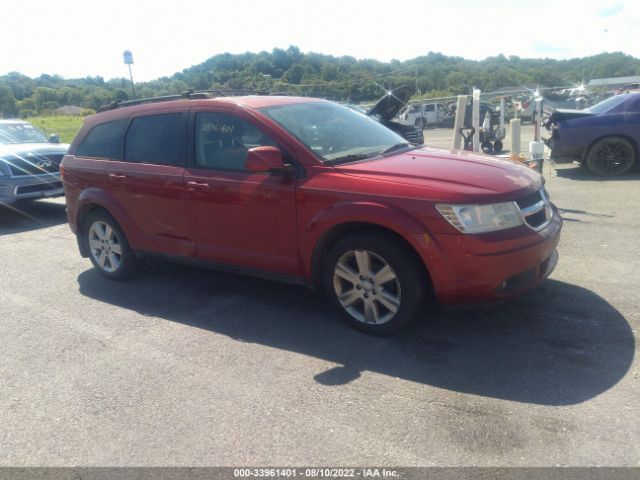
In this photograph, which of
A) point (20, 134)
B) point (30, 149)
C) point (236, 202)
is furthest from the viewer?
point (20, 134)

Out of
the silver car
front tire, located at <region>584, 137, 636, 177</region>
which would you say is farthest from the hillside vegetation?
front tire, located at <region>584, 137, 636, 177</region>

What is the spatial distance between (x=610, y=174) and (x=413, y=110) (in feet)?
69.8

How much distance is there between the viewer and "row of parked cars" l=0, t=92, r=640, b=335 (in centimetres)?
371

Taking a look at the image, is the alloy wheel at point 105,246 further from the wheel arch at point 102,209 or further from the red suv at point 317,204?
the wheel arch at point 102,209

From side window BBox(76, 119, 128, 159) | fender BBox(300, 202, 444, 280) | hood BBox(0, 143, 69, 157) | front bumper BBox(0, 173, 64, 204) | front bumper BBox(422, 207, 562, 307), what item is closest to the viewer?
Answer: front bumper BBox(422, 207, 562, 307)

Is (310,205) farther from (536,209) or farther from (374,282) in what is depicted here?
(536,209)

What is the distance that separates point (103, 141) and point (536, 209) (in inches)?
169

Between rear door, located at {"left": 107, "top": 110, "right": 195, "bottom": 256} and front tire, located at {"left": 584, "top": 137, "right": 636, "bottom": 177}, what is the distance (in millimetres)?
8208

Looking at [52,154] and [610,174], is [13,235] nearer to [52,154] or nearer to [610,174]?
[52,154]

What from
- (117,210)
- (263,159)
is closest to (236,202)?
(263,159)

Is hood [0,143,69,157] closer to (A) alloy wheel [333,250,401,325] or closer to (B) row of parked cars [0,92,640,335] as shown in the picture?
(B) row of parked cars [0,92,640,335]

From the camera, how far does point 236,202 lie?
4555mm

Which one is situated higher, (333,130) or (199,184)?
(333,130)

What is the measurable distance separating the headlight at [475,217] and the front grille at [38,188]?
800cm
